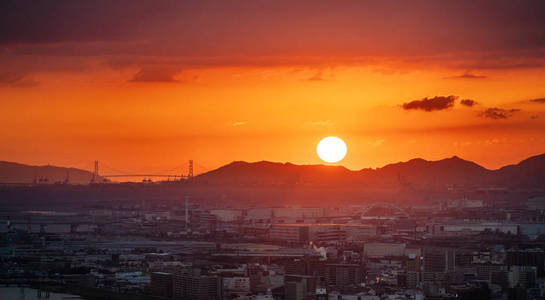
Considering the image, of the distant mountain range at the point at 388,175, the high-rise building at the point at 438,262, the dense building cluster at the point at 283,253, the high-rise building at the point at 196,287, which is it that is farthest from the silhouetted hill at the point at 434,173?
the high-rise building at the point at 196,287

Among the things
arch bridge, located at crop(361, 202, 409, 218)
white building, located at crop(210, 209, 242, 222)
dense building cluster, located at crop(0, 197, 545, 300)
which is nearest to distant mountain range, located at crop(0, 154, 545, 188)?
arch bridge, located at crop(361, 202, 409, 218)

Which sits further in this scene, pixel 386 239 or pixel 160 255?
pixel 386 239

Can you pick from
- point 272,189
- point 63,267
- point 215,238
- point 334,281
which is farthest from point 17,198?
point 334,281

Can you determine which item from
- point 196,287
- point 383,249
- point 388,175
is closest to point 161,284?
point 196,287

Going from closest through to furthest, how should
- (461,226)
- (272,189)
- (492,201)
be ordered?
(461,226) < (492,201) < (272,189)

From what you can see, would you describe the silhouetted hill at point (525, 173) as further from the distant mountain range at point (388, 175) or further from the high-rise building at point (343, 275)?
the high-rise building at point (343, 275)

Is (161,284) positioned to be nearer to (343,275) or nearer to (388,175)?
(343,275)

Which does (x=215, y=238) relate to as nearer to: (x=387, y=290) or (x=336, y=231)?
(x=336, y=231)
